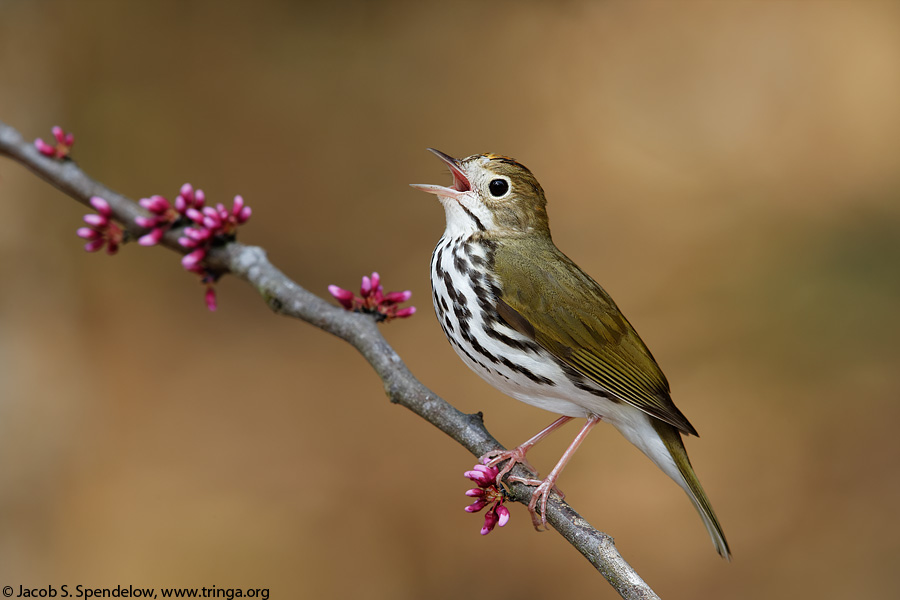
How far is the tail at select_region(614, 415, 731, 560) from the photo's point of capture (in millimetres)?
3713

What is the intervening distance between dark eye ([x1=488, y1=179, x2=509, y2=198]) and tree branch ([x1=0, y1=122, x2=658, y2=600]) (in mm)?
914

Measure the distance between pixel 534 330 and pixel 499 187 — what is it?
856mm

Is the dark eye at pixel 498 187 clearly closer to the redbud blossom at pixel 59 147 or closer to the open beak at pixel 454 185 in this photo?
the open beak at pixel 454 185

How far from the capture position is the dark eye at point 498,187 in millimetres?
3992

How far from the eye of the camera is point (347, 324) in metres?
3.65

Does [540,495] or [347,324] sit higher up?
[347,324]

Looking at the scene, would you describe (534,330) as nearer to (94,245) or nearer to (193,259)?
(193,259)

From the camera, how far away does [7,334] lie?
18.9ft

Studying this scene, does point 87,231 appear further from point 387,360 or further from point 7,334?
point 7,334

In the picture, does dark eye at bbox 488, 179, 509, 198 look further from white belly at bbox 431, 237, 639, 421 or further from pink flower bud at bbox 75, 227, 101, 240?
pink flower bud at bbox 75, 227, 101, 240

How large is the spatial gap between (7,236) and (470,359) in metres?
4.05

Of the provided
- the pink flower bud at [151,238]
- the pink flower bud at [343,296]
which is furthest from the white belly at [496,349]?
the pink flower bud at [151,238]

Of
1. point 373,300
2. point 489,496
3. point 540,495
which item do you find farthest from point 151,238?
point 540,495

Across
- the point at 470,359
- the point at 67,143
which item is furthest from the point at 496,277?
the point at 67,143
